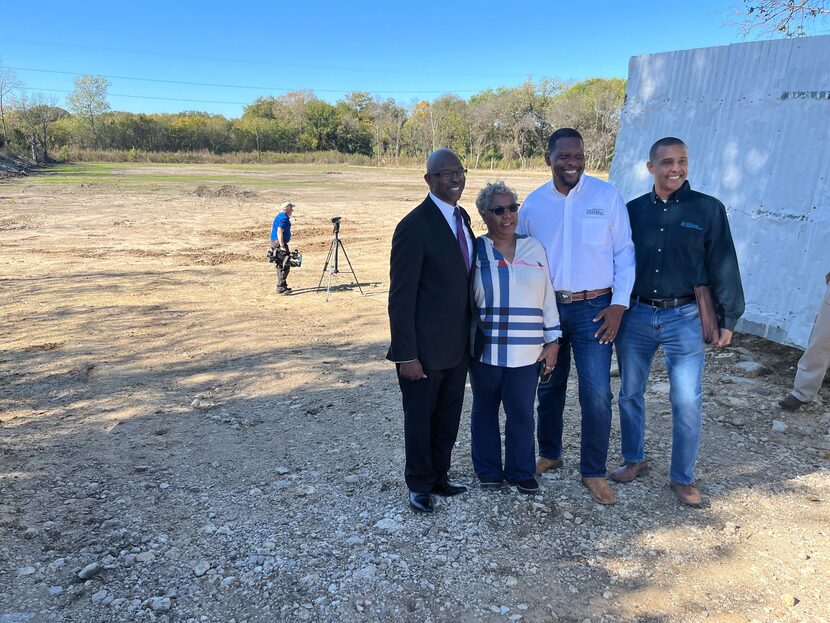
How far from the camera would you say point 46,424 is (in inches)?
194

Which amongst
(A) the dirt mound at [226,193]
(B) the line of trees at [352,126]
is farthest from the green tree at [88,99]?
(A) the dirt mound at [226,193]

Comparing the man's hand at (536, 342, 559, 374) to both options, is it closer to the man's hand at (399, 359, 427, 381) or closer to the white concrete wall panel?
the man's hand at (399, 359, 427, 381)

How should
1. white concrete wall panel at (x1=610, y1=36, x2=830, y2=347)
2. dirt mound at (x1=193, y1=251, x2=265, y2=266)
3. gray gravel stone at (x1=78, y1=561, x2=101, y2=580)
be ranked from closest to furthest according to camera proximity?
gray gravel stone at (x1=78, y1=561, x2=101, y2=580) → white concrete wall panel at (x1=610, y1=36, x2=830, y2=347) → dirt mound at (x1=193, y1=251, x2=265, y2=266)

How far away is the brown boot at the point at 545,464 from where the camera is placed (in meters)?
3.72

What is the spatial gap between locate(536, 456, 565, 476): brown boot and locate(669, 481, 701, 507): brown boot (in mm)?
690

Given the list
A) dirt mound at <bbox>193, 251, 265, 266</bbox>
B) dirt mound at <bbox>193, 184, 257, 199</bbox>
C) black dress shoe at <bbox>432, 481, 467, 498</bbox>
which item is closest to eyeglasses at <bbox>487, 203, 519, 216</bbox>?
black dress shoe at <bbox>432, 481, 467, 498</bbox>

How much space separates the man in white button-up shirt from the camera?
312cm

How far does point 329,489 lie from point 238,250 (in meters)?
12.0

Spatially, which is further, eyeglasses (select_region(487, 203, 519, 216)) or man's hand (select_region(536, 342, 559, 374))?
man's hand (select_region(536, 342, 559, 374))

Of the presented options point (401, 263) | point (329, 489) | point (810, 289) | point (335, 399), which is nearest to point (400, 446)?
point (329, 489)

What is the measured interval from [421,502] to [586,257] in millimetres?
1633

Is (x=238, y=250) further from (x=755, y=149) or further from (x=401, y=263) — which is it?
(x=401, y=263)

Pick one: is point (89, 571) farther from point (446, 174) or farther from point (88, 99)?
point (88, 99)

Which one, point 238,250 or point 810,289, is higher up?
point 810,289
